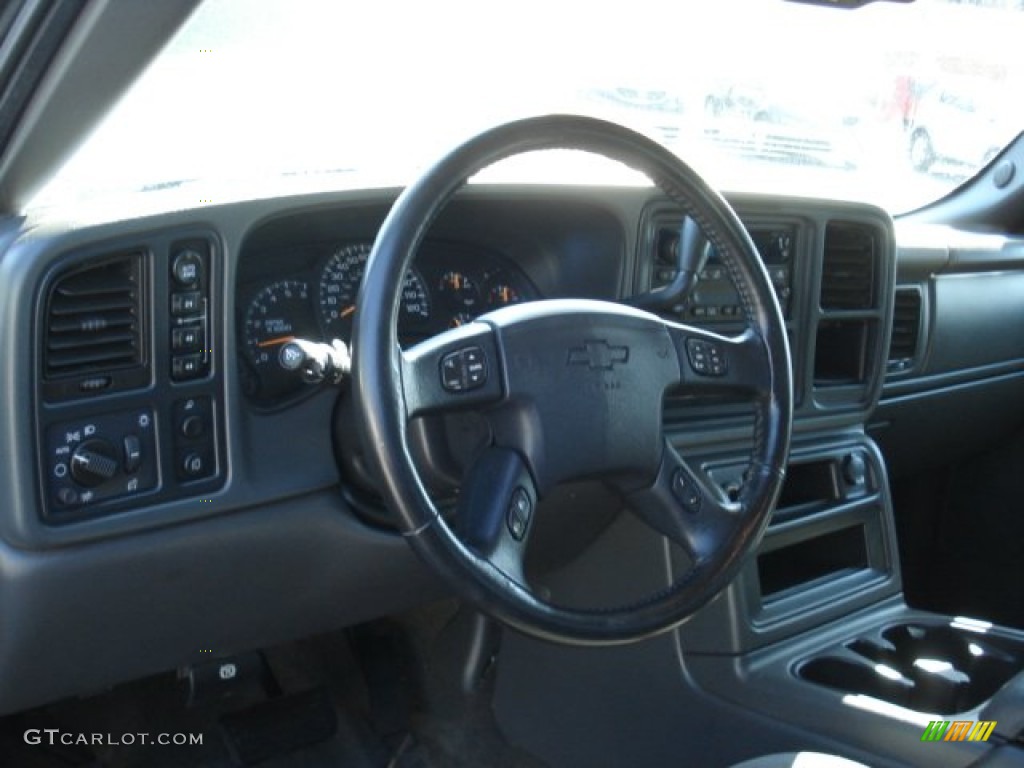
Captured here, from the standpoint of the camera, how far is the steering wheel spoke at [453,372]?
58.6 inches

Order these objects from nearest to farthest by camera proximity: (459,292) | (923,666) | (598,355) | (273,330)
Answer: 1. (598,355)
2. (273,330)
3. (459,292)
4. (923,666)

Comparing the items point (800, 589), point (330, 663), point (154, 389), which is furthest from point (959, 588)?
point (154, 389)

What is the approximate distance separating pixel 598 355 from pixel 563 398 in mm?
74

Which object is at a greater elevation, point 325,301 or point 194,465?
point 325,301

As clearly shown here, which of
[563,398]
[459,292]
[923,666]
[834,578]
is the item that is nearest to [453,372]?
[563,398]

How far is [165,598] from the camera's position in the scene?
5.90ft

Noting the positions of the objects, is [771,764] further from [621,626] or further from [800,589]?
[800,589]

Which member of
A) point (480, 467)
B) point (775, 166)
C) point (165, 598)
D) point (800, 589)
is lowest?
point (800, 589)

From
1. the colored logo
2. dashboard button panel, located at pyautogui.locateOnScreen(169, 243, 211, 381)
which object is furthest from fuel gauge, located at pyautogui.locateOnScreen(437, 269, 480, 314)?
the colored logo

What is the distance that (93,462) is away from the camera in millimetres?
1632

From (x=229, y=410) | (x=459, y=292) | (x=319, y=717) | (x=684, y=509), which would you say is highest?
(x=459, y=292)

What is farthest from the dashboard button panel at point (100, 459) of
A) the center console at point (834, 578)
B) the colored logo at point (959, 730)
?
the colored logo at point (959, 730)

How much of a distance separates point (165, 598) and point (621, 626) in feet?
2.13

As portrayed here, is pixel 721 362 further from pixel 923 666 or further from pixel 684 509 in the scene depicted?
pixel 923 666
